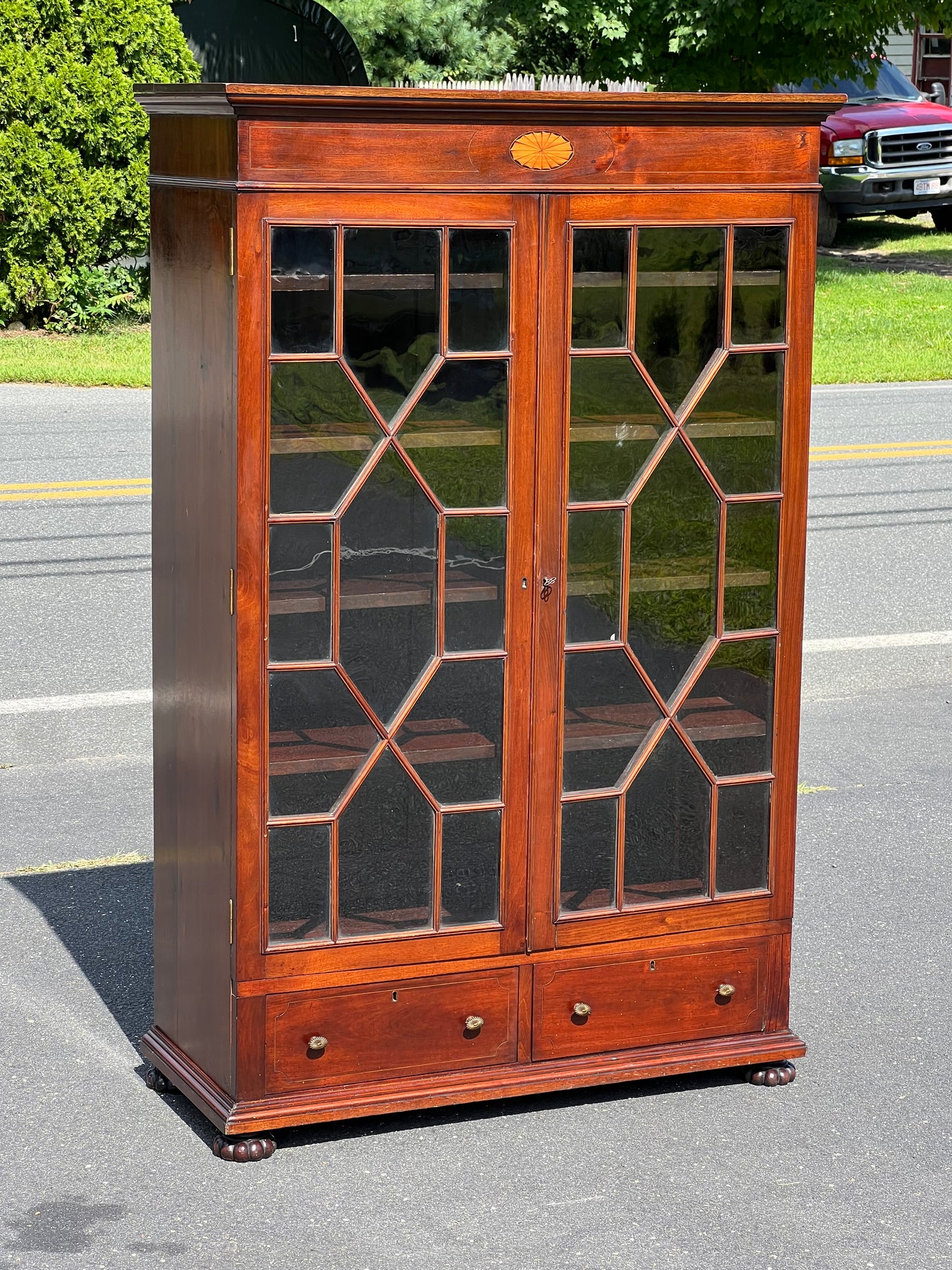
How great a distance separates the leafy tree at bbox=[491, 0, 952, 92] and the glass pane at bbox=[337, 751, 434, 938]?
53.1 feet

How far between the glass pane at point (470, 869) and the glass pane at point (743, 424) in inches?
36.8

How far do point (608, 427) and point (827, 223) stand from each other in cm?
1919

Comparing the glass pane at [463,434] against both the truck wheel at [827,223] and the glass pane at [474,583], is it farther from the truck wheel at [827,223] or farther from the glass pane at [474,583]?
the truck wheel at [827,223]

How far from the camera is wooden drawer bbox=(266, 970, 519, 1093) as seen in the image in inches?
149

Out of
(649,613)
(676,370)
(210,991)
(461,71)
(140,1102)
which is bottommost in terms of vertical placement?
(140,1102)

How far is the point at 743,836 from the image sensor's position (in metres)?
4.14

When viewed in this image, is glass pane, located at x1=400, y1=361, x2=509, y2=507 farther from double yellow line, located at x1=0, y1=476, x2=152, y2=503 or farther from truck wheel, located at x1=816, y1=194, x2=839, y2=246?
truck wheel, located at x1=816, y1=194, x2=839, y2=246

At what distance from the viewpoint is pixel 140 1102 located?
4055 mm

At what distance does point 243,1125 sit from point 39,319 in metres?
13.3

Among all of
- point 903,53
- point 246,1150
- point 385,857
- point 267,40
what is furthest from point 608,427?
point 903,53

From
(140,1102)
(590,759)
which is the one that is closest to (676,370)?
(590,759)

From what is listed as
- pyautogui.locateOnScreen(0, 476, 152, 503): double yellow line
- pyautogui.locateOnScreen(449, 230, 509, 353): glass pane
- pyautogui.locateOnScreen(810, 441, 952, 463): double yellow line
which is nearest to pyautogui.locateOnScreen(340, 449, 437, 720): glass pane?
pyautogui.locateOnScreen(449, 230, 509, 353): glass pane

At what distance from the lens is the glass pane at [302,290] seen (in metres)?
3.48

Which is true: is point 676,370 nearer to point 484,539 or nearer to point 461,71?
point 484,539
